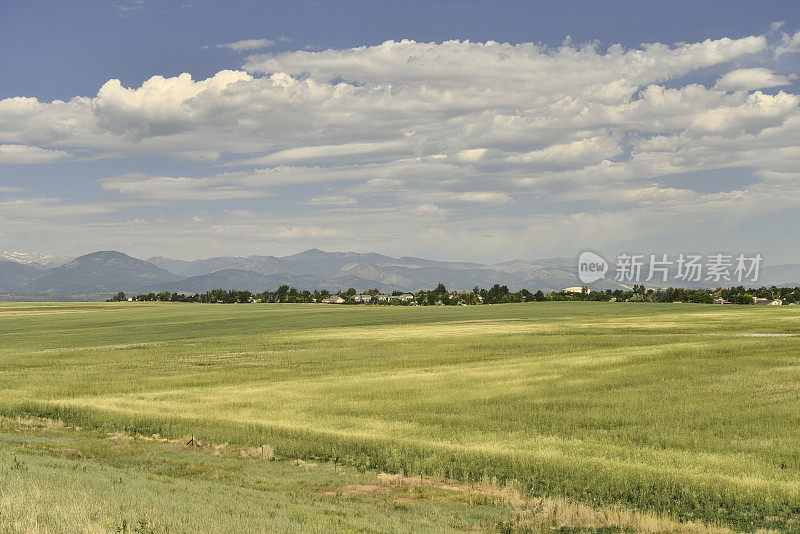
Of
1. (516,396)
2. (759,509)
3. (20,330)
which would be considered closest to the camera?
(759,509)

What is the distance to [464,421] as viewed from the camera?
2938cm

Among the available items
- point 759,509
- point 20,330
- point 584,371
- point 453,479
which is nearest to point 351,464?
point 453,479

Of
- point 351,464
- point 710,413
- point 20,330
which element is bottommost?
point 20,330

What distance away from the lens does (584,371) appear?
44.0 m

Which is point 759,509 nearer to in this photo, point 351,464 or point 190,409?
point 351,464

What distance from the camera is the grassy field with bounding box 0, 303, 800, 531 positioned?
58.6 ft

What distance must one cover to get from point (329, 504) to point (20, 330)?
364 feet

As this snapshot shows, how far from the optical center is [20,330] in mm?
108500

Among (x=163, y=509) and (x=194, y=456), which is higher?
(x=163, y=509)

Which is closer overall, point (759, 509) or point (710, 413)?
point (759, 509)

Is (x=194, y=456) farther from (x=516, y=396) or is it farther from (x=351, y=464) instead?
(x=516, y=396)

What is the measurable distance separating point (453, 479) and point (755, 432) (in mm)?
13502

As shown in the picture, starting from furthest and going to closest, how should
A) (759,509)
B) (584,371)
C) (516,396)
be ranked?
(584,371)
(516,396)
(759,509)

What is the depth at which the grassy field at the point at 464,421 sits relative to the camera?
17859 millimetres
